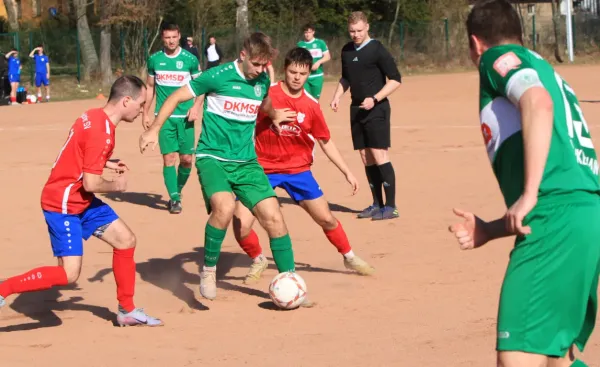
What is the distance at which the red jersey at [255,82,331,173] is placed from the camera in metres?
7.98

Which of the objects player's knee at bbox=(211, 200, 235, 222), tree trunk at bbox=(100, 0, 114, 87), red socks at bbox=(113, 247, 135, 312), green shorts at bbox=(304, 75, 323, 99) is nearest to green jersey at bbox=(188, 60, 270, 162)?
player's knee at bbox=(211, 200, 235, 222)

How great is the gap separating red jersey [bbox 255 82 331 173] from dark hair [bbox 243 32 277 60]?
2.96 ft

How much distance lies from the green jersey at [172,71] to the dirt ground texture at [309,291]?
4.23 ft

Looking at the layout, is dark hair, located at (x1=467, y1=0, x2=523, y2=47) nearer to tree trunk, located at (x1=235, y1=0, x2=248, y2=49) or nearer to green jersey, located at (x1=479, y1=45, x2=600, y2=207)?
green jersey, located at (x1=479, y1=45, x2=600, y2=207)

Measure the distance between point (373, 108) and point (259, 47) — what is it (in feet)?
12.1

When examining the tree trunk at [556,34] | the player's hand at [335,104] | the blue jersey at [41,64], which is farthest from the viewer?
the tree trunk at [556,34]

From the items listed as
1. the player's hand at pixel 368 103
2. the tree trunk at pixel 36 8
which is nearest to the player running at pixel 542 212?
the player's hand at pixel 368 103

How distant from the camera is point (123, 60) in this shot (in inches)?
1395

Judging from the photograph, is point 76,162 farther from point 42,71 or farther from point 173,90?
point 42,71

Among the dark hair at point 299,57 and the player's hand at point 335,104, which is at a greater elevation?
the dark hair at point 299,57

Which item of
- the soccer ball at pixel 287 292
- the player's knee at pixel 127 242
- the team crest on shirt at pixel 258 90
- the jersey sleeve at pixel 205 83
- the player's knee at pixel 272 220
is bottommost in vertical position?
the soccer ball at pixel 287 292

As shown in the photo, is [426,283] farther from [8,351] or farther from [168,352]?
[8,351]

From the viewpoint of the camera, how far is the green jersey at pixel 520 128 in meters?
3.72

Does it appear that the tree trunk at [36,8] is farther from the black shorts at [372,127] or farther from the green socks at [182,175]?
the black shorts at [372,127]
